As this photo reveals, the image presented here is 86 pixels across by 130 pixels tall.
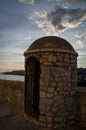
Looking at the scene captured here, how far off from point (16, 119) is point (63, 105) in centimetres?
247

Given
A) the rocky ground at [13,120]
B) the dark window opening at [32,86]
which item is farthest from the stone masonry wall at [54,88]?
the rocky ground at [13,120]

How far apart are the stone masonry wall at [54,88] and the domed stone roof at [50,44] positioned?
0.78 ft

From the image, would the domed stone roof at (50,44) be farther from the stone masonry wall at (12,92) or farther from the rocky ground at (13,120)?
the stone masonry wall at (12,92)

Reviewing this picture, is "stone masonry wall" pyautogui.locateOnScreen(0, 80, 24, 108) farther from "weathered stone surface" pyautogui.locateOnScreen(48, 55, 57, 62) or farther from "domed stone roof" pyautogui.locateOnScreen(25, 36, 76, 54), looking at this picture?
"weathered stone surface" pyautogui.locateOnScreen(48, 55, 57, 62)

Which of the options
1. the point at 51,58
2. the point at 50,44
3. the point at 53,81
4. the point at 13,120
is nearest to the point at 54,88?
the point at 53,81

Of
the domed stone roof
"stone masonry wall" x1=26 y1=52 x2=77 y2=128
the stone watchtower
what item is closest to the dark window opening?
the stone watchtower

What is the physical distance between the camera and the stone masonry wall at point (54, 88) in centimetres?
756

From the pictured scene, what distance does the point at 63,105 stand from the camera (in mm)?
7719

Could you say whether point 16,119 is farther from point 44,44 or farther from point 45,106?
point 44,44

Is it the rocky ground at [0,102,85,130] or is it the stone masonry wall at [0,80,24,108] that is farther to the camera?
the stone masonry wall at [0,80,24,108]

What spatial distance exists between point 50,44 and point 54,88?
1.80 metres

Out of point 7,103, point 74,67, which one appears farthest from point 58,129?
point 7,103

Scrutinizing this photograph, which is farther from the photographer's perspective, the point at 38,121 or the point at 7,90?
the point at 7,90

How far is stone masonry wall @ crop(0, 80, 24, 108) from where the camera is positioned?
11.2 m
